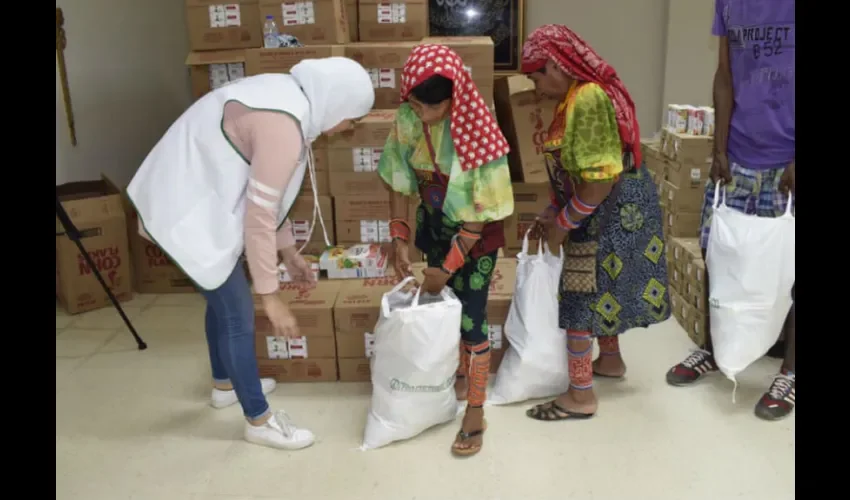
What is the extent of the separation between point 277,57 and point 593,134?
1.60m

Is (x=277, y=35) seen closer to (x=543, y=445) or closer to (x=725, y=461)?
(x=543, y=445)

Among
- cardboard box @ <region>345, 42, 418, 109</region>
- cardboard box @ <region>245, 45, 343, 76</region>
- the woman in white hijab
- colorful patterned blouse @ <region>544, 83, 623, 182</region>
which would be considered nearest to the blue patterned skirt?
colorful patterned blouse @ <region>544, 83, 623, 182</region>

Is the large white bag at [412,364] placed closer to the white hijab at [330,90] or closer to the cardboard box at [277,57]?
the white hijab at [330,90]

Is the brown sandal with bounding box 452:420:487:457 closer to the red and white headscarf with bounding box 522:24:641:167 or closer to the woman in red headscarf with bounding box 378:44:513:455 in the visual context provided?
the woman in red headscarf with bounding box 378:44:513:455

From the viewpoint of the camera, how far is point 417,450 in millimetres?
2201

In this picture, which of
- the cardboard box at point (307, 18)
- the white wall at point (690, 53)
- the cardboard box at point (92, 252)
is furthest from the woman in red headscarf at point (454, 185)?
the white wall at point (690, 53)

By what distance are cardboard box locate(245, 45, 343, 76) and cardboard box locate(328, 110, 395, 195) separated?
0.36 m

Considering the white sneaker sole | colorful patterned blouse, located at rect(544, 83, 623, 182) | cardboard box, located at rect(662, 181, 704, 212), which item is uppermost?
colorful patterned blouse, located at rect(544, 83, 623, 182)

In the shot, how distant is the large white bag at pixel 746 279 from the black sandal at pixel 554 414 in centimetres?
53

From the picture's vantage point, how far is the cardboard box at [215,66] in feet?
10.4

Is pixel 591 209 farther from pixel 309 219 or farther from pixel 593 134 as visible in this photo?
pixel 309 219

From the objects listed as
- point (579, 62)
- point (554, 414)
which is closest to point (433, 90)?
point (579, 62)

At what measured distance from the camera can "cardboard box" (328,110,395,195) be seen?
9.71 feet
